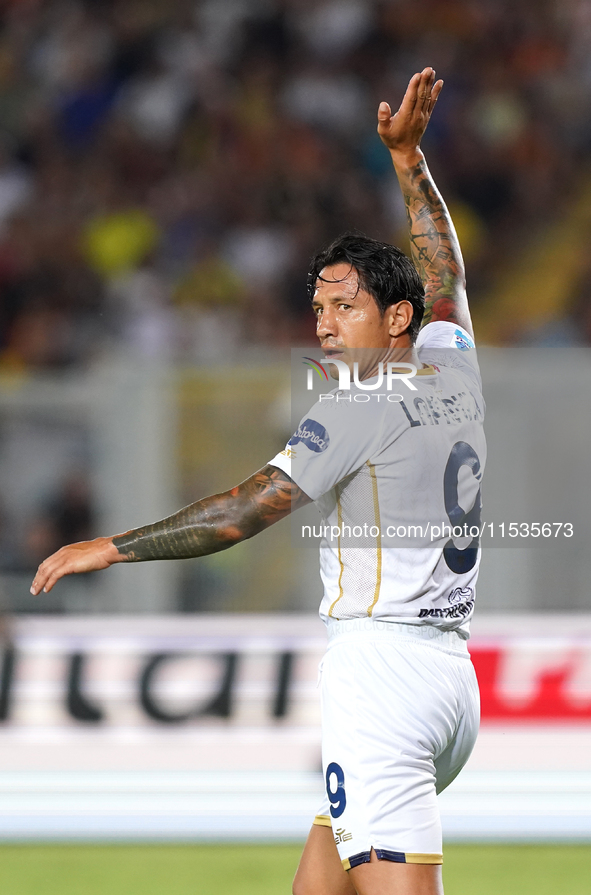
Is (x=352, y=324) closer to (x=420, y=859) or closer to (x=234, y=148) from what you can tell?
(x=420, y=859)

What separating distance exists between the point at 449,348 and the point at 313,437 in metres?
0.62

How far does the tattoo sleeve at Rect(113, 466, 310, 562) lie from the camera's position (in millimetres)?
2410

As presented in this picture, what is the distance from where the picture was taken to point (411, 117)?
124 inches

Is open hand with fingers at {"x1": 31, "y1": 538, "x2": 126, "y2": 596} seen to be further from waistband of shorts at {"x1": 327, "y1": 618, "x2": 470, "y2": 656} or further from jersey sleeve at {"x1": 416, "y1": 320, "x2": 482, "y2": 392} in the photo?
jersey sleeve at {"x1": 416, "y1": 320, "x2": 482, "y2": 392}

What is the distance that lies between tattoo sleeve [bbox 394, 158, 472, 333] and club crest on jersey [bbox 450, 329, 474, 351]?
7 centimetres

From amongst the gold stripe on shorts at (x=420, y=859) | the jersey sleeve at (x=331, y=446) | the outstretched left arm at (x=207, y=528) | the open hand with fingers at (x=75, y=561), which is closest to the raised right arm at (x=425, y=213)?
the jersey sleeve at (x=331, y=446)

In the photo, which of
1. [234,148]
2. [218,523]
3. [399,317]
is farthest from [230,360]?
Answer: [234,148]

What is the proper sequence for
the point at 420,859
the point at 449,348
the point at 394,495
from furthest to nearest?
1. the point at 449,348
2. the point at 394,495
3. the point at 420,859

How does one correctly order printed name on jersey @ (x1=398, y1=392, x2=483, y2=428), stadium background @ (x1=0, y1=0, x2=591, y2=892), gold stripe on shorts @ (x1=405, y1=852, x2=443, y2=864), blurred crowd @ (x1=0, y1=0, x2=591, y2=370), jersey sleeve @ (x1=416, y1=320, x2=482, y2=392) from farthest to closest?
1. blurred crowd @ (x1=0, y1=0, x2=591, y2=370)
2. stadium background @ (x1=0, y1=0, x2=591, y2=892)
3. jersey sleeve @ (x1=416, y1=320, x2=482, y2=392)
4. printed name on jersey @ (x1=398, y1=392, x2=483, y2=428)
5. gold stripe on shorts @ (x1=405, y1=852, x2=443, y2=864)

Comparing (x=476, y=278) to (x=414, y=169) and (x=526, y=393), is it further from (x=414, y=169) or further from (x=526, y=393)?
(x=414, y=169)

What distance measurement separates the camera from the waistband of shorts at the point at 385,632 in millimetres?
2490

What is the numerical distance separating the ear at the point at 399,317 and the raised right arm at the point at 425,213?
1.31 feet

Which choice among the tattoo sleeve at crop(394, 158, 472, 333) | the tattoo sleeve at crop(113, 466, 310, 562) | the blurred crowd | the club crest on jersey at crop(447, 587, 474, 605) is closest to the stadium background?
the blurred crowd

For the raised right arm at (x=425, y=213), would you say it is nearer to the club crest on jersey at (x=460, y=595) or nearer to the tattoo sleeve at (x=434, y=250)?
the tattoo sleeve at (x=434, y=250)
